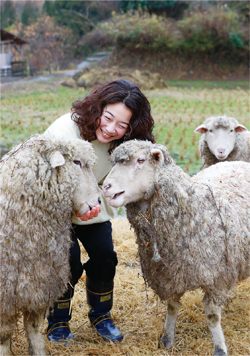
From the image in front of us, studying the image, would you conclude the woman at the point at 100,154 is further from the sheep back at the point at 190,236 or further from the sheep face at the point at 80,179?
the sheep back at the point at 190,236

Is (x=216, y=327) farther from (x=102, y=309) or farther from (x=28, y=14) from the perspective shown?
(x=28, y=14)

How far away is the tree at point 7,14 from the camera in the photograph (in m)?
33.6

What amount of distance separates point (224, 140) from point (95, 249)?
2654mm

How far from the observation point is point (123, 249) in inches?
178

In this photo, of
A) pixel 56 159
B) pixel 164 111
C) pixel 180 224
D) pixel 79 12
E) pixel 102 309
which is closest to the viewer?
pixel 56 159

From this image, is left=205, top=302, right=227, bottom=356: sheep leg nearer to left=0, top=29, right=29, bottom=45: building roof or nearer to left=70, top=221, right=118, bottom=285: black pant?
left=70, top=221, right=118, bottom=285: black pant

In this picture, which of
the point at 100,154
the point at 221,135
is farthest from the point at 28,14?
the point at 100,154

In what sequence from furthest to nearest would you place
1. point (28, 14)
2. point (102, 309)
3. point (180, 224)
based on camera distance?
point (28, 14), point (102, 309), point (180, 224)

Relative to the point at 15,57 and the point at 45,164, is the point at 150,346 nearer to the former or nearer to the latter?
the point at 45,164

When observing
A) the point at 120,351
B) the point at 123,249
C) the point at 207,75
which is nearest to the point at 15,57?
the point at 207,75

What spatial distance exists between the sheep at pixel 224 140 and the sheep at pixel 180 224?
6.42ft

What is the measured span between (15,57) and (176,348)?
2861 cm

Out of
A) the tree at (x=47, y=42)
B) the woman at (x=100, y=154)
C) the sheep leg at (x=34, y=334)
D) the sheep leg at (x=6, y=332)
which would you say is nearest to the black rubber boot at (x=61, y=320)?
the woman at (x=100, y=154)

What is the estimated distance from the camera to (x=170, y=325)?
9.59ft
